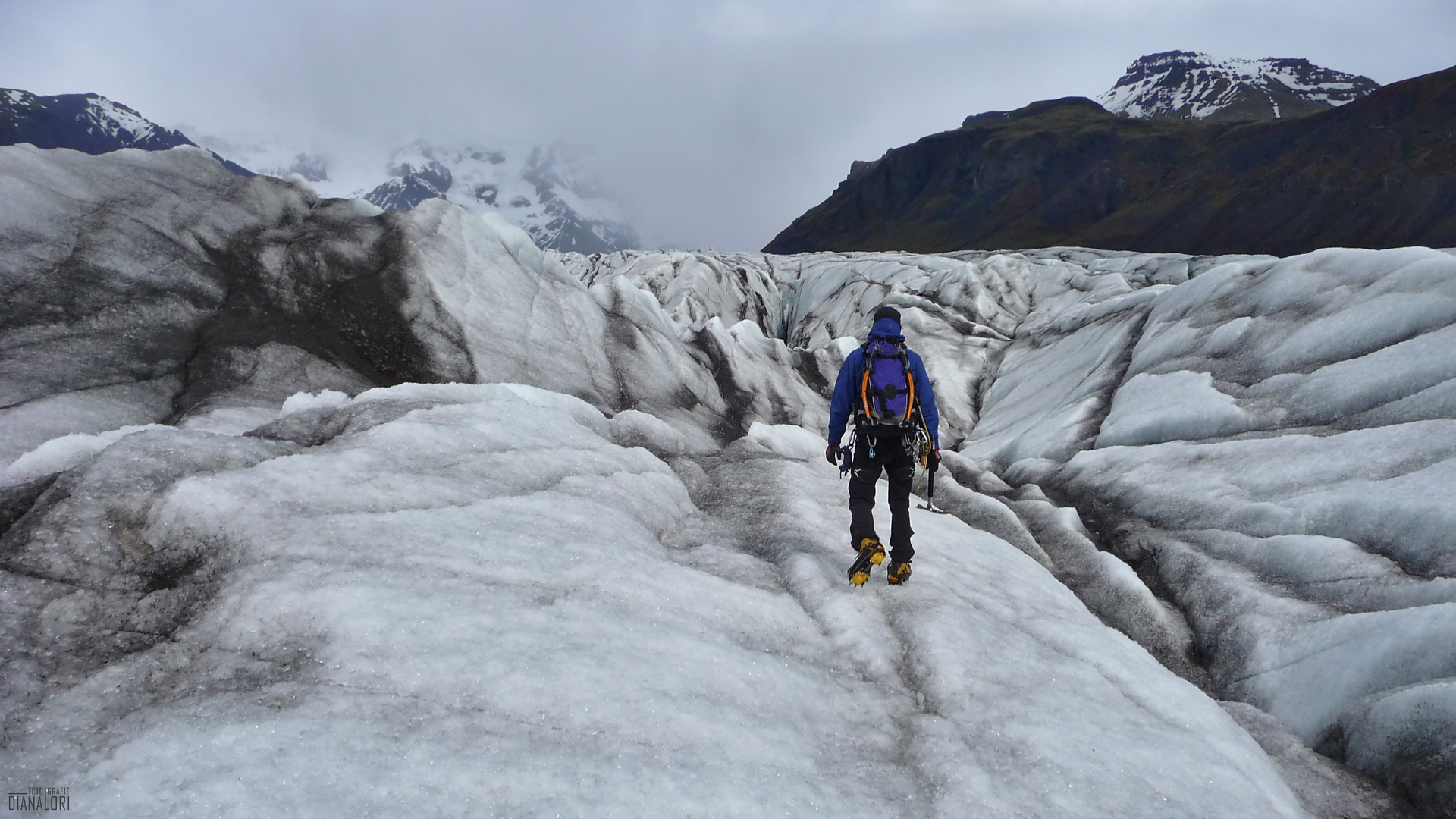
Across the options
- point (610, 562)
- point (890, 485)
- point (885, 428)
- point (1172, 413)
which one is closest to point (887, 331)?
point (885, 428)

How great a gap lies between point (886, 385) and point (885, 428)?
1.71 ft

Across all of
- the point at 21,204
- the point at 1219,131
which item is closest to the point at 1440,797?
the point at 21,204

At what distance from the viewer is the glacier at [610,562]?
4598 millimetres

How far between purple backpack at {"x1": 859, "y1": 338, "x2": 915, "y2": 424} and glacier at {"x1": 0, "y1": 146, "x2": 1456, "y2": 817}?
1.96 m

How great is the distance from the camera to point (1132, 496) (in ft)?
44.4

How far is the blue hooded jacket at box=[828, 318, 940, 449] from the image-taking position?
828cm

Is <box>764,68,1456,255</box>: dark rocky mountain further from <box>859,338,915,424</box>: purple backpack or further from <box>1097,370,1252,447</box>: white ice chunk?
<box>859,338,915,424</box>: purple backpack

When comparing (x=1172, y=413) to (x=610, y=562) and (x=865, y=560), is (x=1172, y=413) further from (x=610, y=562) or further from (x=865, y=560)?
(x=610, y=562)

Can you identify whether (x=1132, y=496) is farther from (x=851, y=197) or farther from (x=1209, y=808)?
(x=851, y=197)

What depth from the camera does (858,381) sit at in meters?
8.34

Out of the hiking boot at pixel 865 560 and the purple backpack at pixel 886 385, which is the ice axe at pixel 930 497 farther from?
the hiking boot at pixel 865 560

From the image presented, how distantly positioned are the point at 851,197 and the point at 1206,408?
183m

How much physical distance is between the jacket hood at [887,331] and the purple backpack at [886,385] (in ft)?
0.22

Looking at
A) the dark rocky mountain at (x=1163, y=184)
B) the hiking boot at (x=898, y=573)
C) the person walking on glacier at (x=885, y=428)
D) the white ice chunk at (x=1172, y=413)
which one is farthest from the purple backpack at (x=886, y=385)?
the dark rocky mountain at (x=1163, y=184)
